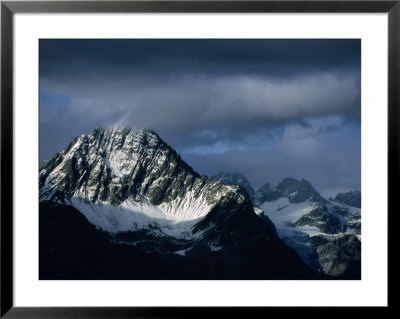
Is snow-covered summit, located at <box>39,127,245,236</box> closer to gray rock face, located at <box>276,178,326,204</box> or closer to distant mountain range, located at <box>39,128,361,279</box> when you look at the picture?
distant mountain range, located at <box>39,128,361,279</box>

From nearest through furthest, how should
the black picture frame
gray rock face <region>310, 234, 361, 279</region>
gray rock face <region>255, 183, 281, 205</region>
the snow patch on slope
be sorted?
1. the black picture frame
2. gray rock face <region>310, 234, 361, 279</region>
3. the snow patch on slope
4. gray rock face <region>255, 183, 281, 205</region>

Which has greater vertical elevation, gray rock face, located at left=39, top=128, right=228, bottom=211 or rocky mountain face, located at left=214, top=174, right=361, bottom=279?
gray rock face, located at left=39, top=128, right=228, bottom=211

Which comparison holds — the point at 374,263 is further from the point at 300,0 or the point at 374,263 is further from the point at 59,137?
the point at 59,137

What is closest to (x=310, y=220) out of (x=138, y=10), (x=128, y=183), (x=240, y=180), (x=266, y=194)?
(x=266, y=194)

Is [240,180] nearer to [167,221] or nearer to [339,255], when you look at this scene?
[167,221]

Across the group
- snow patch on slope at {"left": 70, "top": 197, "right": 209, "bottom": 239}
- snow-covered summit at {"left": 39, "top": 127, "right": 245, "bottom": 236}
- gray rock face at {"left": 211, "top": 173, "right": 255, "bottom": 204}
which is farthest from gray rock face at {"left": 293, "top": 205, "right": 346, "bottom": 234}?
snow patch on slope at {"left": 70, "top": 197, "right": 209, "bottom": 239}

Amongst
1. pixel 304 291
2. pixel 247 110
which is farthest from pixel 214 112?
pixel 304 291

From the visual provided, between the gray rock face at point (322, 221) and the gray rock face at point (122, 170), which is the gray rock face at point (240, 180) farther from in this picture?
the gray rock face at point (322, 221)

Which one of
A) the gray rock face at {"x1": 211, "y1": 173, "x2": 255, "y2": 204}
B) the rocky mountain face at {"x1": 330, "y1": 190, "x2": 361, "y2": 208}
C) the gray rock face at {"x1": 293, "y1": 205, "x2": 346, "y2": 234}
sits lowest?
the gray rock face at {"x1": 293, "y1": 205, "x2": 346, "y2": 234}
